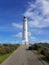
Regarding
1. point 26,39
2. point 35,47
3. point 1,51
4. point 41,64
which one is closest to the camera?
point 41,64

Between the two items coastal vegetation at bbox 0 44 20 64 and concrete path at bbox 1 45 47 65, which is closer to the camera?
concrete path at bbox 1 45 47 65

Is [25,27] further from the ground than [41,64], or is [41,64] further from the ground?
[25,27]

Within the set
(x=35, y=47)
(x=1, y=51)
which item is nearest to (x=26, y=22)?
(x=35, y=47)

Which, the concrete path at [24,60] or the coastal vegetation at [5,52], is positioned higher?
the coastal vegetation at [5,52]

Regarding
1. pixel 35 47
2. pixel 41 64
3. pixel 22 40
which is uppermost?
pixel 22 40

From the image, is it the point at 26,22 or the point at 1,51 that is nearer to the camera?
the point at 1,51

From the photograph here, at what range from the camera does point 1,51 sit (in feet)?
139

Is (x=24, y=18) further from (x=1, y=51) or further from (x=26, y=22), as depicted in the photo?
(x=1, y=51)

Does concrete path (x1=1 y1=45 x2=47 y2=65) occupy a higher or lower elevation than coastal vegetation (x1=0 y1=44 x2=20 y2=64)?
lower

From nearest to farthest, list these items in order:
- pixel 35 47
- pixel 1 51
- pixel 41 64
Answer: pixel 41 64 → pixel 1 51 → pixel 35 47

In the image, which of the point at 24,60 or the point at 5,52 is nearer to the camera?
the point at 24,60

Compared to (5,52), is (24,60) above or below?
below

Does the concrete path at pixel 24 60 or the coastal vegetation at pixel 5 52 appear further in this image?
the coastal vegetation at pixel 5 52

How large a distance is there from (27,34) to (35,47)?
4752 cm
